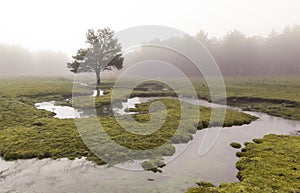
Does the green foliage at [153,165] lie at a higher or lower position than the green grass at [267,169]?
lower

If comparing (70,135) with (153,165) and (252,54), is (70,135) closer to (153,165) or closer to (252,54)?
(153,165)

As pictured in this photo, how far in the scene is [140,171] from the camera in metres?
20.6

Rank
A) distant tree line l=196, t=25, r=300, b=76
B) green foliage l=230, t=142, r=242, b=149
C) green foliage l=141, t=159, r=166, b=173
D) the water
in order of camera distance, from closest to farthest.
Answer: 1. the water
2. green foliage l=141, t=159, r=166, b=173
3. green foliage l=230, t=142, r=242, b=149
4. distant tree line l=196, t=25, r=300, b=76

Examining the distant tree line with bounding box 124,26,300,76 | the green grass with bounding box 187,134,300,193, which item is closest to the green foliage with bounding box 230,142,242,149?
the green grass with bounding box 187,134,300,193

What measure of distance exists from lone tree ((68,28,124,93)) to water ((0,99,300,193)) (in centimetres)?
6788

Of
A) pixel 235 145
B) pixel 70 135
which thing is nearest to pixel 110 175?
pixel 70 135

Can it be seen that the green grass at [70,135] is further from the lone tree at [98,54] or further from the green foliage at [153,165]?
the lone tree at [98,54]

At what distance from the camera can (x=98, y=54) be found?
8812 centimetres

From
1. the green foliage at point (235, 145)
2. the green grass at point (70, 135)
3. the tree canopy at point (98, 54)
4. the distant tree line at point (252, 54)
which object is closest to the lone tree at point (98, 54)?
the tree canopy at point (98, 54)

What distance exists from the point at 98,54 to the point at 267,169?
7728 centimetres

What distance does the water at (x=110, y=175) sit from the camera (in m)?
17.8

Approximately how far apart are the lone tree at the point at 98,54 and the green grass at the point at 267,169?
69948 mm

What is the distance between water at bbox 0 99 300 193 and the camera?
702 inches

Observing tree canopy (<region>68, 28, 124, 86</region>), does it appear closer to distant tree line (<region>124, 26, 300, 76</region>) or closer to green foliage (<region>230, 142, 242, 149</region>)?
green foliage (<region>230, 142, 242, 149</region>)
